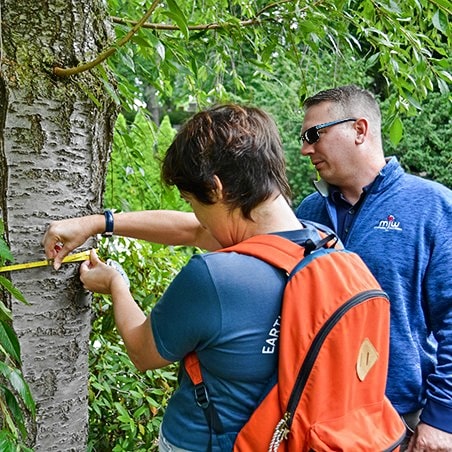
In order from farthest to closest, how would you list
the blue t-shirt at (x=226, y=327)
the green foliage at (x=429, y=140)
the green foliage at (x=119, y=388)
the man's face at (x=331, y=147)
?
1. the green foliage at (x=429, y=140)
2. the green foliage at (x=119, y=388)
3. the man's face at (x=331, y=147)
4. the blue t-shirt at (x=226, y=327)

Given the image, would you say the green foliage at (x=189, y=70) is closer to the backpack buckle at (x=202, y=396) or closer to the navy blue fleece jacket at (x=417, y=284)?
the navy blue fleece jacket at (x=417, y=284)

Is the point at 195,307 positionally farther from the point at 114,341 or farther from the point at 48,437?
the point at 114,341

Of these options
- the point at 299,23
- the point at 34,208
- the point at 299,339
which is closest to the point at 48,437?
the point at 34,208

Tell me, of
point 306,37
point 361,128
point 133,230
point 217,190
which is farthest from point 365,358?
point 306,37

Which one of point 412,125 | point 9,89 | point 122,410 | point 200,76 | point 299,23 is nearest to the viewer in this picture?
point 9,89

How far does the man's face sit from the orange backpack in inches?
31.5

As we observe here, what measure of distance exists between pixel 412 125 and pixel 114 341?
8.76m

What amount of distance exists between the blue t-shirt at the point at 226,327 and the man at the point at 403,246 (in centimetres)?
69

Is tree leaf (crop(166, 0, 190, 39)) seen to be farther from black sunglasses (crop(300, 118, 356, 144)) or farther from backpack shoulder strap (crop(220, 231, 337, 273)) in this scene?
black sunglasses (crop(300, 118, 356, 144))

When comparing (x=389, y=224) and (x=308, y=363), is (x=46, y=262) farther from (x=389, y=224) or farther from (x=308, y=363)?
(x=389, y=224)

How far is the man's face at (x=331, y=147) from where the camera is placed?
81.7 inches

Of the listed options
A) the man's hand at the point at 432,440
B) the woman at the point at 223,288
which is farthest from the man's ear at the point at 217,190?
the man's hand at the point at 432,440

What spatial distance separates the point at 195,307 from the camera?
4.10ft

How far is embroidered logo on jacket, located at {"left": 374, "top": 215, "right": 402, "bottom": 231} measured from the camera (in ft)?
6.23
